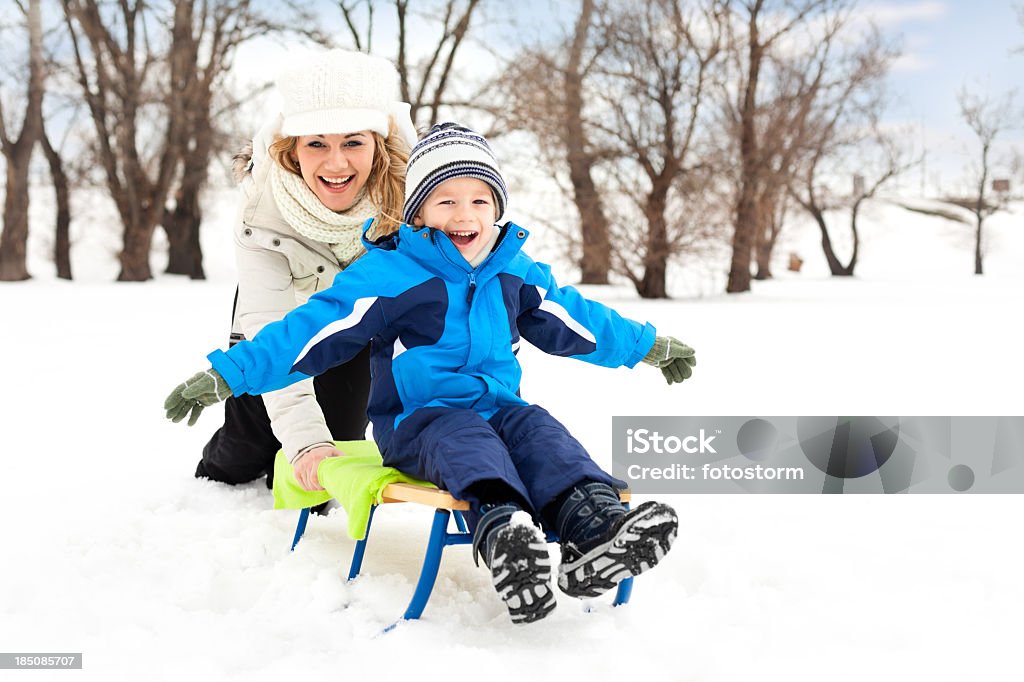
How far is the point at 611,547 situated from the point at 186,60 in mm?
18288

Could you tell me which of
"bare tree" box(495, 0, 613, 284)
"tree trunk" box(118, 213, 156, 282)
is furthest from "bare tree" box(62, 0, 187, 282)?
"bare tree" box(495, 0, 613, 284)

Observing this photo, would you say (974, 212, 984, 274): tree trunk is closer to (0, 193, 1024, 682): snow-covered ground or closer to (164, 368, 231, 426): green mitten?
(0, 193, 1024, 682): snow-covered ground

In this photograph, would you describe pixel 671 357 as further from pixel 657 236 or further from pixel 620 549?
pixel 657 236

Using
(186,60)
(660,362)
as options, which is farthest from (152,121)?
(660,362)

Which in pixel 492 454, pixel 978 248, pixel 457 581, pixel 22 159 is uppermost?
pixel 22 159

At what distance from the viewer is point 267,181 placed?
2896mm

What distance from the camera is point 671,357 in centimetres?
257

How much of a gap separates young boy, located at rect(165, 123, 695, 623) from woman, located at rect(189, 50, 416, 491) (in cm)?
36

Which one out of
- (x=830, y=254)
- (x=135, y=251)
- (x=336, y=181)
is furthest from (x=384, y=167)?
(x=830, y=254)

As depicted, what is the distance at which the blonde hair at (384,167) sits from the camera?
2.83 m

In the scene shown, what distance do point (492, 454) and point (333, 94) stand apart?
4.12 ft

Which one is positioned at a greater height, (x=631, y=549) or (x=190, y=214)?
(x=190, y=214)

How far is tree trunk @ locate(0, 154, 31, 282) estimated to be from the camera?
15633 millimetres

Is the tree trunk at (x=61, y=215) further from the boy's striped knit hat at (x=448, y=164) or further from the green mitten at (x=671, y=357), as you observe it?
the green mitten at (x=671, y=357)
